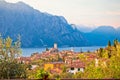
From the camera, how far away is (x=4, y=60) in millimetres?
6270

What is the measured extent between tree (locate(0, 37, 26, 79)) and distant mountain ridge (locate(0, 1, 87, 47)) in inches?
3087

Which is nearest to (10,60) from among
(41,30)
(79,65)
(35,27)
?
(79,65)

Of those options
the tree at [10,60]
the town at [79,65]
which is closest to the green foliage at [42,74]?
the town at [79,65]

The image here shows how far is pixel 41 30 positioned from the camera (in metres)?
98.8

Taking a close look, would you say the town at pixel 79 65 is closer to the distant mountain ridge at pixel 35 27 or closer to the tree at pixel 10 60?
the tree at pixel 10 60

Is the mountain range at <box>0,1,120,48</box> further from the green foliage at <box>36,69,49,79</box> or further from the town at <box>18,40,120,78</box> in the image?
the green foliage at <box>36,69,49,79</box>

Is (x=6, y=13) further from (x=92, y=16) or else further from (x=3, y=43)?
(x=3, y=43)

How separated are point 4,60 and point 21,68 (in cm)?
38

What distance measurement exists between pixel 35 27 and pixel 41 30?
96.5 inches

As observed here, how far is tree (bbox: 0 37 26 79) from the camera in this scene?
611 cm

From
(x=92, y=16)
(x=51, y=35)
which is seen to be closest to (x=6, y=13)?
(x=51, y=35)

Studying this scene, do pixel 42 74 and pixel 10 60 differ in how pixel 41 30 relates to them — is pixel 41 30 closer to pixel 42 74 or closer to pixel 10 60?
pixel 10 60

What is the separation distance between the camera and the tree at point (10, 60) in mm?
6109

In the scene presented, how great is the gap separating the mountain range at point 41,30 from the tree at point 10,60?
7841 centimetres
